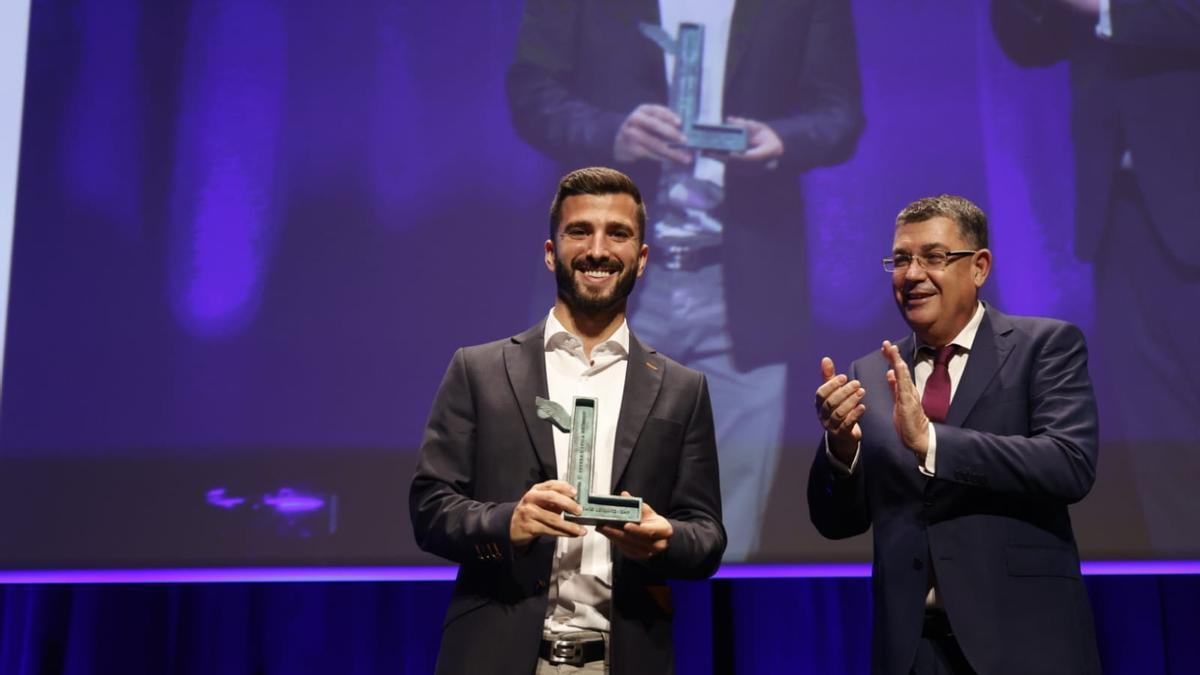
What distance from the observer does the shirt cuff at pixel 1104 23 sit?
3.84m

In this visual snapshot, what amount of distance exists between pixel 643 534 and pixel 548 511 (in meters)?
0.18

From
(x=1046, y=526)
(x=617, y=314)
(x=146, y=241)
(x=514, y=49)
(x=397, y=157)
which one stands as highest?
(x=514, y=49)

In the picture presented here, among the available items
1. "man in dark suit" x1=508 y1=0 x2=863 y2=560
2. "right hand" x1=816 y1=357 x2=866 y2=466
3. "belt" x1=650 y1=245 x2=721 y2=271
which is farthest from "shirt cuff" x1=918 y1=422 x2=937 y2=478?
"belt" x1=650 y1=245 x2=721 y2=271

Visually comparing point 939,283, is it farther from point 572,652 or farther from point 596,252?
point 572,652

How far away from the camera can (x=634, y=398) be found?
2070mm

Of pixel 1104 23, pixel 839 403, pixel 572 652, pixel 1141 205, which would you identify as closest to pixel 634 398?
pixel 839 403

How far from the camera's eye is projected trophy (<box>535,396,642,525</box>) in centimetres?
175

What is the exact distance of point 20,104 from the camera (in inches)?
139

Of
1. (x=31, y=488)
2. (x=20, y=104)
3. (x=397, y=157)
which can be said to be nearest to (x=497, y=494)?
(x=397, y=157)

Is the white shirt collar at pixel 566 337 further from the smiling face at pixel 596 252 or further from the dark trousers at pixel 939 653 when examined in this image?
the dark trousers at pixel 939 653

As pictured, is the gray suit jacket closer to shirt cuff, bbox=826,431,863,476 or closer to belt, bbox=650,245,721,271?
shirt cuff, bbox=826,431,863,476

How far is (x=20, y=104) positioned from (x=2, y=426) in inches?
45.1

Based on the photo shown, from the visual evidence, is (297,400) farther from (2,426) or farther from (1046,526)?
(1046,526)

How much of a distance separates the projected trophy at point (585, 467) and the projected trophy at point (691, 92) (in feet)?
6.35
